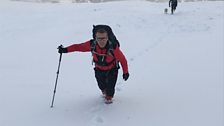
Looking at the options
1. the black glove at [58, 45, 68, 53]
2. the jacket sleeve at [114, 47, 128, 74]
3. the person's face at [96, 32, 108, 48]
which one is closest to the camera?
the person's face at [96, 32, 108, 48]

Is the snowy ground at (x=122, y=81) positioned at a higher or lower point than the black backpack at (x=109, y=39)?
A: lower

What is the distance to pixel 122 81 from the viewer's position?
300 inches

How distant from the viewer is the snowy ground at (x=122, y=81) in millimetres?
5652

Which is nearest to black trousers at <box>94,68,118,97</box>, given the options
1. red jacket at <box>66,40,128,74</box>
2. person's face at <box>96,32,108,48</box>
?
red jacket at <box>66,40,128,74</box>

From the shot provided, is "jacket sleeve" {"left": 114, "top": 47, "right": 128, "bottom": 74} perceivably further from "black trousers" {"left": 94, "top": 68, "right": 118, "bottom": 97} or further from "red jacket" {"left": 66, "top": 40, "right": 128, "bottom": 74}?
"black trousers" {"left": 94, "top": 68, "right": 118, "bottom": 97}

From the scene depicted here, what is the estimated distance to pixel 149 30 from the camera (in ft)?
50.5

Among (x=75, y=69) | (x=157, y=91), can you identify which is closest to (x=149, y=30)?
(x=75, y=69)

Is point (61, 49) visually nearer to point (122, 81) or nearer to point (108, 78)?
point (108, 78)

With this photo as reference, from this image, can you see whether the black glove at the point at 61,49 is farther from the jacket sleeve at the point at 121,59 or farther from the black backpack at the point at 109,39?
the jacket sleeve at the point at 121,59

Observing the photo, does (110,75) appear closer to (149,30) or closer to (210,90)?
(210,90)

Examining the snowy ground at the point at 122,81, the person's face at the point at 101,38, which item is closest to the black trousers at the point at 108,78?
the snowy ground at the point at 122,81

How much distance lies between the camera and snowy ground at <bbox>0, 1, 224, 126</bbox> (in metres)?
5.65

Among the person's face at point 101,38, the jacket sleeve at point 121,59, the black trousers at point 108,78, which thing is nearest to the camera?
the person's face at point 101,38

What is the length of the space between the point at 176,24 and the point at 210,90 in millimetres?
10656
